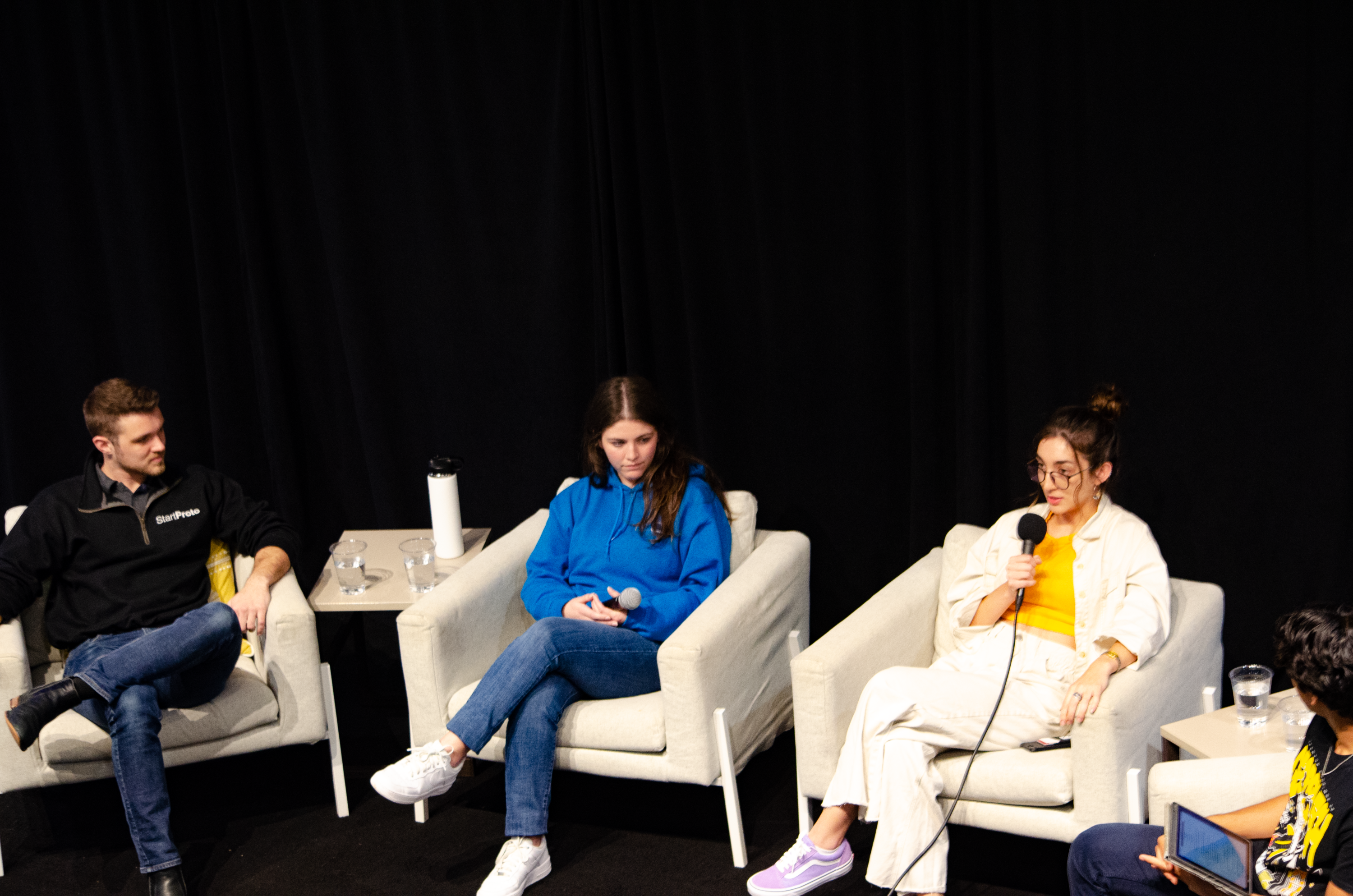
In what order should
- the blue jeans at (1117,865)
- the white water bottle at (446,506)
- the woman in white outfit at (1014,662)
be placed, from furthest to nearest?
the white water bottle at (446,506) < the woman in white outfit at (1014,662) < the blue jeans at (1117,865)

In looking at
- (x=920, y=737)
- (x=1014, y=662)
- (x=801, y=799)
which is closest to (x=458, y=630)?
(x=801, y=799)

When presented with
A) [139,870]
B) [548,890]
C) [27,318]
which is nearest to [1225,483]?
[548,890]

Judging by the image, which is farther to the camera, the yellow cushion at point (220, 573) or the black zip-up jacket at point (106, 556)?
the yellow cushion at point (220, 573)

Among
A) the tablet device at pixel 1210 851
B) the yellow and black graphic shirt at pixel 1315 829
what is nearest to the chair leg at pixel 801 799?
the tablet device at pixel 1210 851

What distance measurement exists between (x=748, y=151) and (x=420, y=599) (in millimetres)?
1532

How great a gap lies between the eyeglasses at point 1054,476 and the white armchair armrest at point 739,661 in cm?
67

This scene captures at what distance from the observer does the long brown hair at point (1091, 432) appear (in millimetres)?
2703

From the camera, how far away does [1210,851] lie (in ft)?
6.32

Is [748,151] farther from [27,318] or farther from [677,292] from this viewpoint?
[27,318]

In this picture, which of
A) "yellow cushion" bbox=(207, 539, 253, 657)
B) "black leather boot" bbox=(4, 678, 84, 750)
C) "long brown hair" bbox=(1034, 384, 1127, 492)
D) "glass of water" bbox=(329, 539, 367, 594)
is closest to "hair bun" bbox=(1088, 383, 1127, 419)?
"long brown hair" bbox=(1034, 384, 1127, 492)

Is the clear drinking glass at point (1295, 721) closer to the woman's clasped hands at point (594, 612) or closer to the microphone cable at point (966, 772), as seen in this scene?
the microphone cable at point (966, 772)

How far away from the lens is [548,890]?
9.30ft

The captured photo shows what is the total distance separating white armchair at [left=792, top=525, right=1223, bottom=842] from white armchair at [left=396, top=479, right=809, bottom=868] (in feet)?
0.67

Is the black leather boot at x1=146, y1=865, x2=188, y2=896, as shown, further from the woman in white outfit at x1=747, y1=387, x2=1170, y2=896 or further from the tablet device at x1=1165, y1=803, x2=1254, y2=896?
the tablet device at x1=1165, y1=803, x2=1254, y2=896
